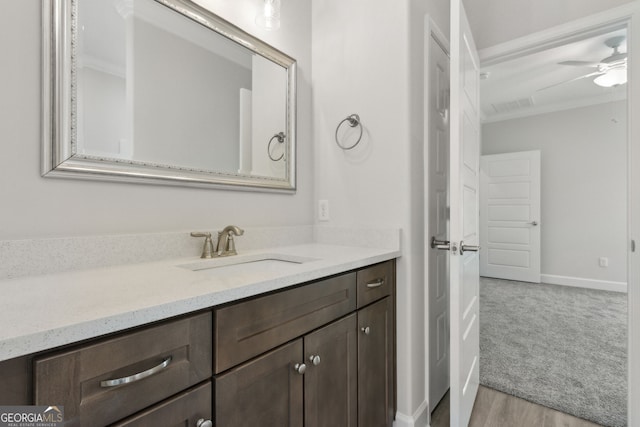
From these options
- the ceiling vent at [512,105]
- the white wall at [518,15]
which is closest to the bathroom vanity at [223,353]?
the white wall at [518,15]

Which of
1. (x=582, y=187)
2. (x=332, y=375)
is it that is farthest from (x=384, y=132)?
(x=582, y=187)

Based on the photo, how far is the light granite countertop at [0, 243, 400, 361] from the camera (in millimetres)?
503

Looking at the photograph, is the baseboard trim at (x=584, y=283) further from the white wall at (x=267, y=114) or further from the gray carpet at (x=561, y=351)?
the white wall at (x=267, y=114)

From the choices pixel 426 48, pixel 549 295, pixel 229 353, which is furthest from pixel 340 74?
pixel 549 295

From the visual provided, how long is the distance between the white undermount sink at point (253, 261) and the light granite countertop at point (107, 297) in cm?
8

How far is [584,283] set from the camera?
4375 mm

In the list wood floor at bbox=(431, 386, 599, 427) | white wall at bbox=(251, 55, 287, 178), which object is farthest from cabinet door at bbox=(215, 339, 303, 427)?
wood floor at bbox=(431, 386, 599, 427)

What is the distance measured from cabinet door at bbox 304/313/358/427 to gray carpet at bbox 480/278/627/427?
1.34 meters

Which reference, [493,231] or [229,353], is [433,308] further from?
[493,231]

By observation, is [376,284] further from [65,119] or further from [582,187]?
[582,187]

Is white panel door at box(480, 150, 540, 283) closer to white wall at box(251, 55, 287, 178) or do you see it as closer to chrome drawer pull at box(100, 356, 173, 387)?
white wall at box(251, 55, 287, 178)

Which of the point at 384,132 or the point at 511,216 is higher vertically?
the point at 384,132

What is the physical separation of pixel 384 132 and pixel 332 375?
3.84 ft

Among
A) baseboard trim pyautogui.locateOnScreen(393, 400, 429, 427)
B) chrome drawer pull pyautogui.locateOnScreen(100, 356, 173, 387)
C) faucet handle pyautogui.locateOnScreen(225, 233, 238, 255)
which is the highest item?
faucet handle pyautogui.locateOnScreen(225, 233, 238, 255)
